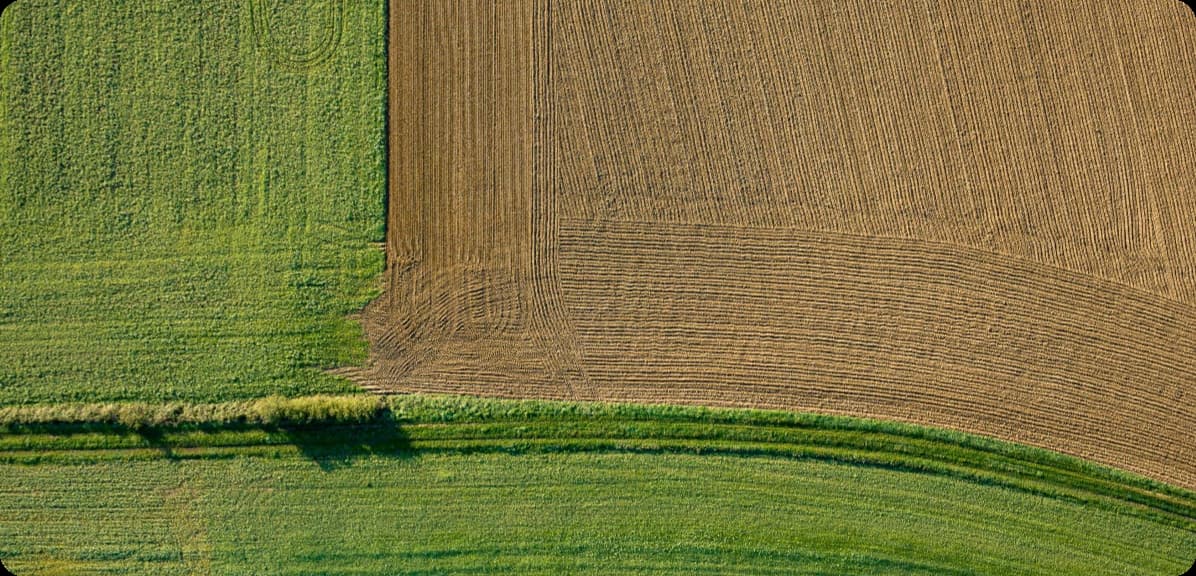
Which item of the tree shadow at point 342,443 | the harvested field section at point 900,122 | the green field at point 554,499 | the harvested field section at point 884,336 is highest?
the harvested field section at point 900,122

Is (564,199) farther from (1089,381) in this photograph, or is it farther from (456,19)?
(1089,381)

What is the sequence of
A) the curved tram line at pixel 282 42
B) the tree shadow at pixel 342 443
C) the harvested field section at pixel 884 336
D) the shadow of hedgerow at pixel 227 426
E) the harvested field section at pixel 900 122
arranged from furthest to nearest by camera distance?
the harvested field section at pixel 900 122
the curved tram line at pixel 282 42
the harvested field section at pixel 884 336
the tree shadow at pixel 342 443
the shadow of hedgerow at pixel 227 426

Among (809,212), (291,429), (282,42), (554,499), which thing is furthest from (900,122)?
(291,429)

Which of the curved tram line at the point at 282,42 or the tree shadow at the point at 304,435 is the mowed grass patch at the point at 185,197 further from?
the tree shadow at the point at 304,435

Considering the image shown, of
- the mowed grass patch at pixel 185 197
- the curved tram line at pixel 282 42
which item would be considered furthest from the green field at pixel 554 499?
the curved tram line at pixel 282 42

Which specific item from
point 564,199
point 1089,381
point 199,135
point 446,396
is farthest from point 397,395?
point 1089,381

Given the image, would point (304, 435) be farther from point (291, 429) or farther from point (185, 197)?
point (185, 197)
